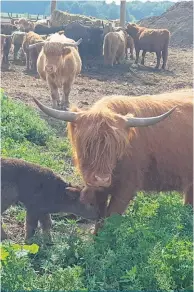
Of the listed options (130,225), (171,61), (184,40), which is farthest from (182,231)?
(184,40)

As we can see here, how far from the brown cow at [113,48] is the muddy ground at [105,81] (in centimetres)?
41

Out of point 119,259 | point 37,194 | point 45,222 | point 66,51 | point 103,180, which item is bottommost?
point 45,222

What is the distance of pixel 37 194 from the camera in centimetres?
609

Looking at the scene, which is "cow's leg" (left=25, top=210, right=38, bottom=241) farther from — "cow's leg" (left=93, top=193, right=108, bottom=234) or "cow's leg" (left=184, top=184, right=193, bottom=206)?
"cow's leg" (left=184, top=184, right=193, bottom=206)

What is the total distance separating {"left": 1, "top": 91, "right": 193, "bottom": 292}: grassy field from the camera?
4.45 m

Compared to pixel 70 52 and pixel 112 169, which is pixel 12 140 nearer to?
pixel 112 169

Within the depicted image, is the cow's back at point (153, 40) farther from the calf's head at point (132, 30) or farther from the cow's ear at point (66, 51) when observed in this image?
the cow's ear at point (66, 51)

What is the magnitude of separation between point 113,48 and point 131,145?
59.0 ft

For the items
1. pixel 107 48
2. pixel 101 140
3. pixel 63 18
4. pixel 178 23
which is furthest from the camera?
pixel 178 23

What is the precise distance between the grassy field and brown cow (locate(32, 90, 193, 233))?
0.27 meters

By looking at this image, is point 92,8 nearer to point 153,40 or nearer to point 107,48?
point 153,40

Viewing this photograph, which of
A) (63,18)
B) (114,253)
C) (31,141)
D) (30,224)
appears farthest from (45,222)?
(63,18)

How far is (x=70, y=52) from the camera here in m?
13.9

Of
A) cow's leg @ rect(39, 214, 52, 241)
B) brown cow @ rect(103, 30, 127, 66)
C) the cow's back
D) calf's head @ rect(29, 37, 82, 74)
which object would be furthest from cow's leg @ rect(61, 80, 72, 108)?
the cow's back
